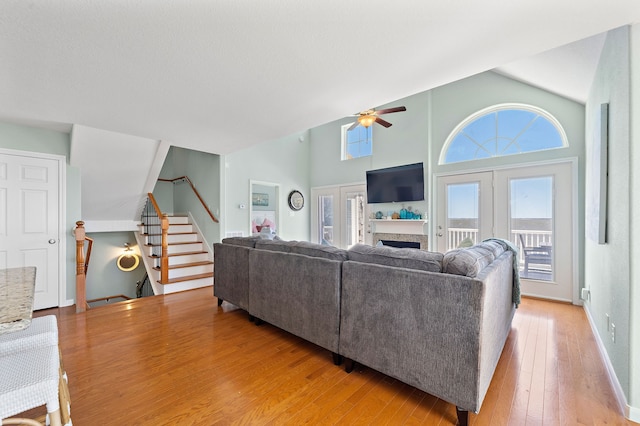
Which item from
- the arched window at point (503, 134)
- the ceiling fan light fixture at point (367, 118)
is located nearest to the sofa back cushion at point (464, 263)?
the ceiling fan light fixture at point (367, 118)

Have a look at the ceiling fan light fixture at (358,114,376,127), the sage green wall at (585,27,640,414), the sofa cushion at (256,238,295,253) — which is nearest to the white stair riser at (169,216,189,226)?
the sofa cushion at (256,238,295,253)

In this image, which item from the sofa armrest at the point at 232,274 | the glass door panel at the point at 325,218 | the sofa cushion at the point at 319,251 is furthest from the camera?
the glass door panel at the point at 325,218

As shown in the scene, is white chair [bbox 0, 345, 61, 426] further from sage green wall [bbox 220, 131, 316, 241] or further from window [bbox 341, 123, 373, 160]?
window [bbox 341, 123, 373, 160]

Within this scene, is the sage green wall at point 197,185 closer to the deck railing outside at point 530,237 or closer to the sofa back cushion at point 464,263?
the sofa back cushion at point 464,263

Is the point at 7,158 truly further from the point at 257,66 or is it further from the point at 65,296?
the point at 257,66

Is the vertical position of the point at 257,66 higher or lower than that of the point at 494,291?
higher

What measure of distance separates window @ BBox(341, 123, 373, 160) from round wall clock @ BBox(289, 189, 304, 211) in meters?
1.39

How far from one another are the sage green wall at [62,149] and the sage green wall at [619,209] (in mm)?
5499

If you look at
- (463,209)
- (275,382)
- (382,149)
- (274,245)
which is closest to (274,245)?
(274,245)

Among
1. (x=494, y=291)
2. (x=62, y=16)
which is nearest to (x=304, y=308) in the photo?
(x=494, y=291)

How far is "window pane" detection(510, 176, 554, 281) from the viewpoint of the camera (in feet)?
12.3

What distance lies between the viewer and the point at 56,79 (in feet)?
7.37

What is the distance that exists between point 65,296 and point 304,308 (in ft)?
11.3

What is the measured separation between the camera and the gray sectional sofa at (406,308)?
4.89 feet
